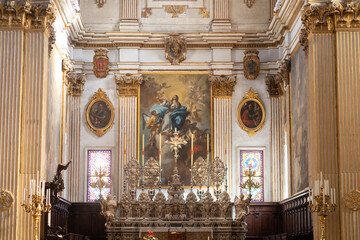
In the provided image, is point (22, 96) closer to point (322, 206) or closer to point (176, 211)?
point (176, 211)

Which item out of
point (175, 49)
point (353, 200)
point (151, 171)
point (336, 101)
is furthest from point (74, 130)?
point (353, 200)

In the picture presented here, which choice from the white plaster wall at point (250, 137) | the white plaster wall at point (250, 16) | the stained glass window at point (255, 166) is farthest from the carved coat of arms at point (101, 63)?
the stained glass window at point (255, 166)

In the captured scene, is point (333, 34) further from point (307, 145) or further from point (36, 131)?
point (36, 131)

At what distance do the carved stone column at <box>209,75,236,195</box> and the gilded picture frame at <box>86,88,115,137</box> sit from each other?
5.04 metres

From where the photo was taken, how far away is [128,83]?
33906 millimetres

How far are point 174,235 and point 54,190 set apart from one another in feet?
15.4

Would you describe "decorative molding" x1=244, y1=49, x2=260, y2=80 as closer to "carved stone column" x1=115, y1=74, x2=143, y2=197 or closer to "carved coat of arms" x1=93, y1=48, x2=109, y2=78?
"carved stone column" x1=115, y1=74, x2=143, y2=197

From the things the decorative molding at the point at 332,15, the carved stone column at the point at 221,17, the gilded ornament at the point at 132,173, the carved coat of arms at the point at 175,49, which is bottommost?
the gilded ornament at the point at 132,173

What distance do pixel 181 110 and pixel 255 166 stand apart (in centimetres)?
454

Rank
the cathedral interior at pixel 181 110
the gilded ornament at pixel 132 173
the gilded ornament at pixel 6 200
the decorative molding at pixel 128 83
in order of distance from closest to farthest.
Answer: the gilded ornament at pixel 6 200
the cathedral interior at pixel 181 110
the gilded ornament at pixel 132 173
the decorative molding at pixel 128 83

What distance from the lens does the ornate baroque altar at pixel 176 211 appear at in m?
28.1

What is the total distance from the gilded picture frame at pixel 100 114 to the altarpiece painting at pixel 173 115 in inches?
61.9

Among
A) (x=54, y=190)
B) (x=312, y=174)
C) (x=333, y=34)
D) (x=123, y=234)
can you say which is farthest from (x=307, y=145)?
(x=54, y=190)

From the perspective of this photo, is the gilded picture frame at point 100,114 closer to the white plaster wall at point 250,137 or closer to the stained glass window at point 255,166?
the white plaster wall at point 250,137
